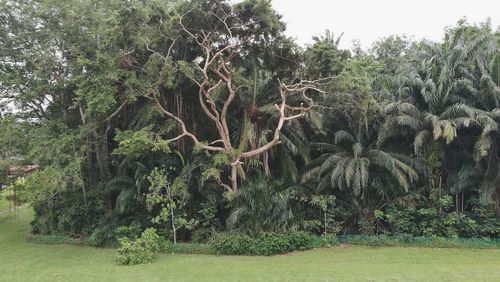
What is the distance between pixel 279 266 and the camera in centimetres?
962

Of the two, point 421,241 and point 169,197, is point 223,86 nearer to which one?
point 169,197

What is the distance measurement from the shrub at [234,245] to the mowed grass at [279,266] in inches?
15.4

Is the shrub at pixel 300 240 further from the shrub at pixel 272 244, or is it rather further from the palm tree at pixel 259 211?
the palm tree at pixel 259 211

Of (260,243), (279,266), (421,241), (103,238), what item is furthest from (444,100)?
(103,238)

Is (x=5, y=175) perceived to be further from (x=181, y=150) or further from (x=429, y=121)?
(x=429, y=121)

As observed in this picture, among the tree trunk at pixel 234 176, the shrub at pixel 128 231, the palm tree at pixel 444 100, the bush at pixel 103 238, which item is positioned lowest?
the bush at pixel 103 238

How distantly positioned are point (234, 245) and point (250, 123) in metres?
3.87

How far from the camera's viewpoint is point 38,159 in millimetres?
12227

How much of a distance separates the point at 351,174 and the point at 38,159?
9388 mm

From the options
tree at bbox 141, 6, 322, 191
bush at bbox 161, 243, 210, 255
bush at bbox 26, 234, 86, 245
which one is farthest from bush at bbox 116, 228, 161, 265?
bush at bbox 26, 234, 86, 245

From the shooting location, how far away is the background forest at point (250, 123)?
11820 mm

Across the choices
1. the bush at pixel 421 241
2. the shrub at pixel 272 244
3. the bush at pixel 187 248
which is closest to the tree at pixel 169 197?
the bush at pixel 187 248

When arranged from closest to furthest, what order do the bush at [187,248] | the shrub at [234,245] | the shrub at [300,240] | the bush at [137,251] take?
the bush at [137,251] < the shrub at [234,245] < the shrub at [300,240] < the bush at [187,248]

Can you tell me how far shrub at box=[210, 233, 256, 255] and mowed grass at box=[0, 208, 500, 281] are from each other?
39 cm
